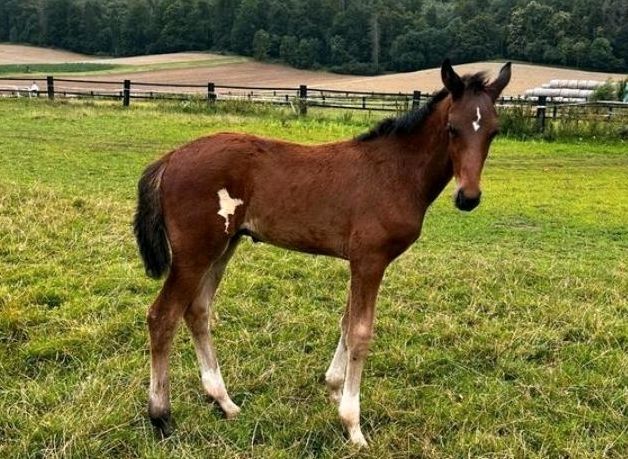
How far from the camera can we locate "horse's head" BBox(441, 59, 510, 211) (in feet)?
10.0

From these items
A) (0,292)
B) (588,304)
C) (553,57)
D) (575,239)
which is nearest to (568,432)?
(588,304)

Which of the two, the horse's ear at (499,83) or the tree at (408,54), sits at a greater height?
the tree at (408,54)

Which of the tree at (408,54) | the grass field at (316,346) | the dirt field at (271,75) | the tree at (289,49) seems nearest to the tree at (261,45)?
the tree at (289,49)

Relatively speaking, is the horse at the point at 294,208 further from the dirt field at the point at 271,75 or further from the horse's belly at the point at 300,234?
the dirt field at the point at 271,75

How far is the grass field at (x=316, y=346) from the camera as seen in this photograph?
334 cm

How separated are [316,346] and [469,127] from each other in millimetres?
2020

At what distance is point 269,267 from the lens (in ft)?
19.7

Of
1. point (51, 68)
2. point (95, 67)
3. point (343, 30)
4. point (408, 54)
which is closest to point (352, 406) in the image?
point (51, 68)

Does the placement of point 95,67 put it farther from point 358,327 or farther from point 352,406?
point 352,406

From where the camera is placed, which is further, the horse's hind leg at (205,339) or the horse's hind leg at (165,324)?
the horse's hind leg at (205,339)

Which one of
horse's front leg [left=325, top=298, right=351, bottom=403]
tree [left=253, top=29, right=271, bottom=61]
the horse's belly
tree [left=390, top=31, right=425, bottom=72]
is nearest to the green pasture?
tree [left=253, top=29, right=271, bottom=61]

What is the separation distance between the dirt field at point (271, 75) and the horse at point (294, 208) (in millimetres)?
44701

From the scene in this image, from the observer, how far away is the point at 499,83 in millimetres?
3301

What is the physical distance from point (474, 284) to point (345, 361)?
7.49 feet
